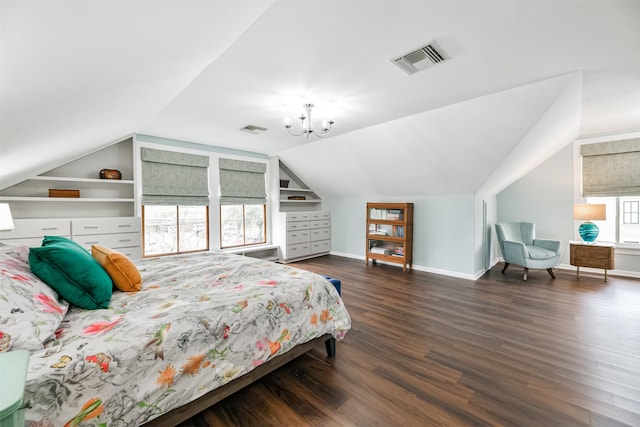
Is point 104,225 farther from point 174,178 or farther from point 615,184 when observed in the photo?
point 615,184

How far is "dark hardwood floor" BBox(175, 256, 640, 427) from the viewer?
161cm

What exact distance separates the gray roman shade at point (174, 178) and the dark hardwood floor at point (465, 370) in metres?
3.28

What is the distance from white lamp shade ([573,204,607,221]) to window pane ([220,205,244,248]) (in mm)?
6061

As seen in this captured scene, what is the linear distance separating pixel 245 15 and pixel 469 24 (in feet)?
4.67

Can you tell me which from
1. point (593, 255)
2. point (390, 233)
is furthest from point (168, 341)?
point (593, 255)

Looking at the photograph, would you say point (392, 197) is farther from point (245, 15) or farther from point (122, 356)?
point (122, 356)

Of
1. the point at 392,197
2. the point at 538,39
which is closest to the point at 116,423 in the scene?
the point at 538,39

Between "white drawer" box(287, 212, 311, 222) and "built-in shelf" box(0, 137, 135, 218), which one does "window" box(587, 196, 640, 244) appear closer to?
"white drawer" box(287, 212, 311, 222)

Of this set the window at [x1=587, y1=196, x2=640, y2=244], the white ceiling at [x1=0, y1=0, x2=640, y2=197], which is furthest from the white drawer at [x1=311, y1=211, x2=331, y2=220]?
the window at [x1=587, y1=196, x2=640, y2=244]

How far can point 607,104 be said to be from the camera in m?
3.22

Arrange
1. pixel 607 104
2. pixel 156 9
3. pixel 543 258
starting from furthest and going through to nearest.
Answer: pixel 543 258 < pixel 607 104 < pixel 156 9

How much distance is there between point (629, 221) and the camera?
4.61m

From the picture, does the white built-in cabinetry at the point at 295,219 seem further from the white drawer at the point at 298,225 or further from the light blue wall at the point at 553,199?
the light blue wall at the point at 553,199

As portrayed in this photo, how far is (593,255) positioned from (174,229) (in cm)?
694
